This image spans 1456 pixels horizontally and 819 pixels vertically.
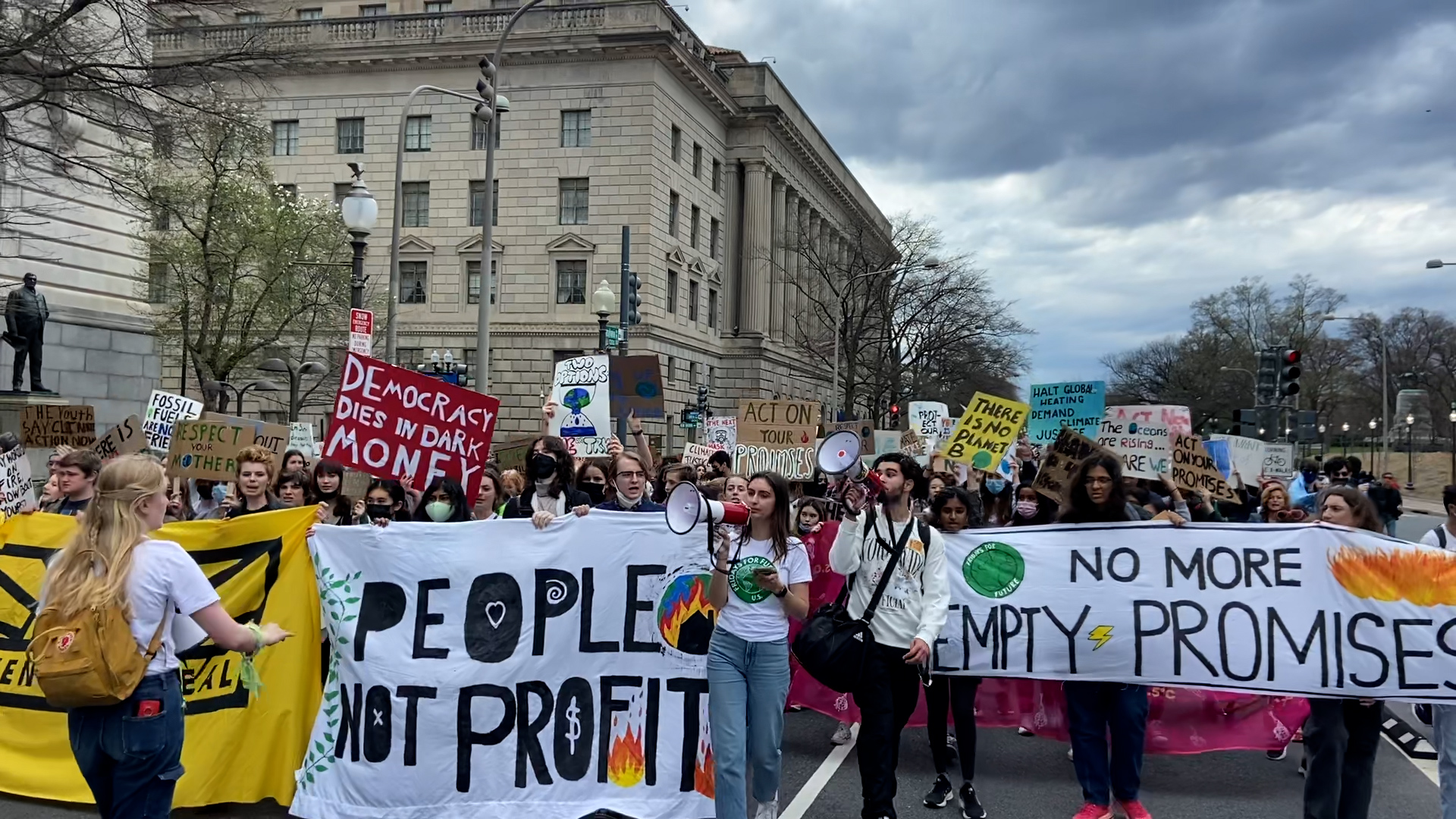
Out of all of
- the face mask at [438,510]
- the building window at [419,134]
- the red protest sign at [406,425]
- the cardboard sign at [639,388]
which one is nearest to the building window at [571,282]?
the building window at [419,134]

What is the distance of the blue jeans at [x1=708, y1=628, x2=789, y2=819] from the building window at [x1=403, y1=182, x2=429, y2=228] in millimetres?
44626

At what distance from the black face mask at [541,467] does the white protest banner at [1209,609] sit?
2811 millimetres

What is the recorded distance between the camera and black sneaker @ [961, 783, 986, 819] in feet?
17.6

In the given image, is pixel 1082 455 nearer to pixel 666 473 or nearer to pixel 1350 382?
pixel 666 473

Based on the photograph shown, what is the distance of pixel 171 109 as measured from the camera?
42.9 feet

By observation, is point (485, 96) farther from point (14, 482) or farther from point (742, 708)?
point (742, 708)

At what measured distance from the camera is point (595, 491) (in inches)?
305

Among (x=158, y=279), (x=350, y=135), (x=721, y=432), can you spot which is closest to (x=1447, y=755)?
(x=721, y=432)

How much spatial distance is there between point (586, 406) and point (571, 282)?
35.4 meters

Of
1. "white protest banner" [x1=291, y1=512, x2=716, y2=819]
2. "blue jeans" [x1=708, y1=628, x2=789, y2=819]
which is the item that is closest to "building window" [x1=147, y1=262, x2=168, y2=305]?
"white protest banner" [x1=291, y1=512, x2=716, y2=819]

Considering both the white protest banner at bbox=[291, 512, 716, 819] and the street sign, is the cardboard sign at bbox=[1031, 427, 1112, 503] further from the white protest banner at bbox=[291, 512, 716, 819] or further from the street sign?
the street sign

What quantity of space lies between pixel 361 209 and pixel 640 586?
9.63 meters

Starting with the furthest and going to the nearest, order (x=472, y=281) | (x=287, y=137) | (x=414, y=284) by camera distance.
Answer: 1. (x=287, y=137)
2. (x=414, y=284)
3. (x=472, y=281)

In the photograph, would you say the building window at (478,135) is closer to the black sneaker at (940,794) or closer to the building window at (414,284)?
the building window at (414,284)
